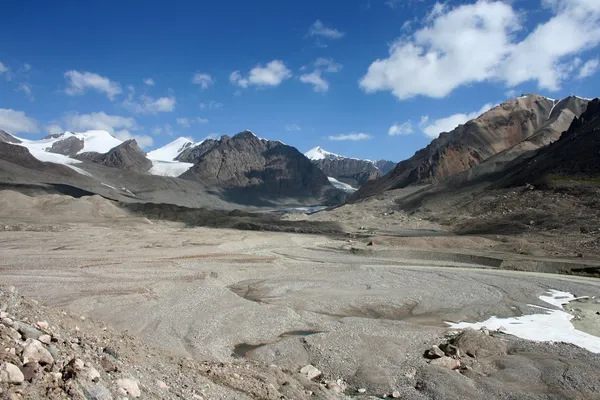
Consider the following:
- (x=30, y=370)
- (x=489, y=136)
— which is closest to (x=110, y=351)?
(x=30, y=370)

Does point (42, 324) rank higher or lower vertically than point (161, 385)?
higher

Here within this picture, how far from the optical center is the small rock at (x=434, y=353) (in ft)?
43.3

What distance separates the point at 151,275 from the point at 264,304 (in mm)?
8307

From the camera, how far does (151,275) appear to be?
25656mm

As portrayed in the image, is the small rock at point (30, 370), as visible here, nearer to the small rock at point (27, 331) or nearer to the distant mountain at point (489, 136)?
the small rock at point (27, 331)

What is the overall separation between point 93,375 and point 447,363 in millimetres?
9333

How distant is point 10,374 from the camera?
612 centimetres

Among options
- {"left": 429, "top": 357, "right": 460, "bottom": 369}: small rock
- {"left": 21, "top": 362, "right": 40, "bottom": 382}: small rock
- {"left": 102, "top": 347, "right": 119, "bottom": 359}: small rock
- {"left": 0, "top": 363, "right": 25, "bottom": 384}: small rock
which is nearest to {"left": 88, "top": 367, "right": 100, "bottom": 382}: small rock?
{"left": 21, "top": 362, "right": 40, "bottom": 382}: small rock

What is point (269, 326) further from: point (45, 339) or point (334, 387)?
point (45, 339)

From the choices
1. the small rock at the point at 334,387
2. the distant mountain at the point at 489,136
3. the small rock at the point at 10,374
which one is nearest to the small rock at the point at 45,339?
the small rock at the point at 10,374

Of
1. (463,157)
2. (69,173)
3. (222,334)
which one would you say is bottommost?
(222,334)

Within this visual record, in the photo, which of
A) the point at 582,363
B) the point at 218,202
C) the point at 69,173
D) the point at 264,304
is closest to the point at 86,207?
the point at 264,304

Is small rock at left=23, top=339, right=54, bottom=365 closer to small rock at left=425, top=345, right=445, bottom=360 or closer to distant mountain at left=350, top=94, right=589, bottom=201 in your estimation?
small rock at left=425, top=345, right=445, bottom=360

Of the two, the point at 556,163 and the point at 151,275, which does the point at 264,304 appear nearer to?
the point at 151,275
